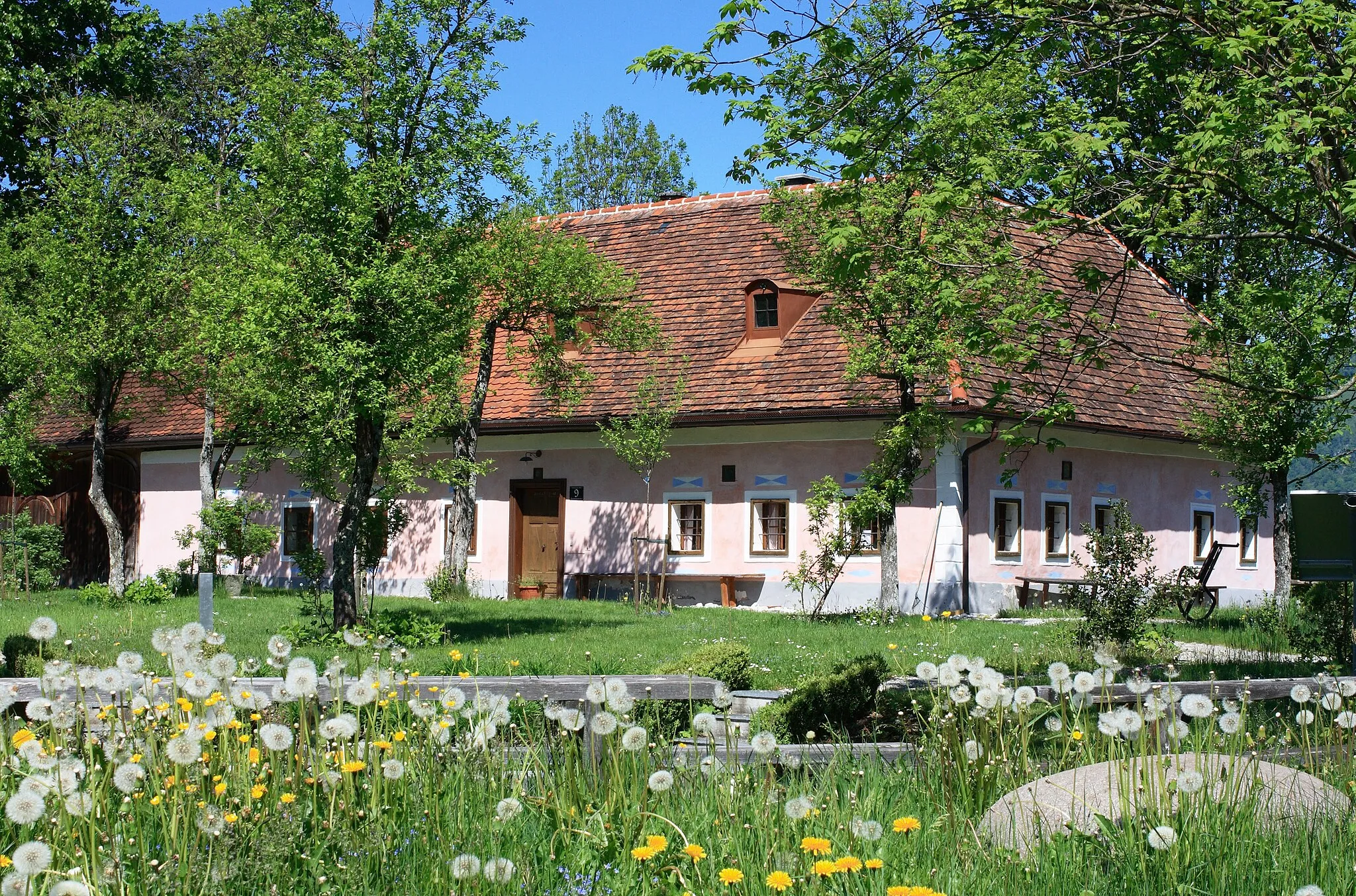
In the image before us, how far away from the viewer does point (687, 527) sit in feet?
82.3

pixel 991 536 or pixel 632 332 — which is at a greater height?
pixel 632 332

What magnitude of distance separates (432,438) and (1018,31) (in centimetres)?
1945

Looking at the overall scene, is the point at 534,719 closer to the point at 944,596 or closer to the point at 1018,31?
the point at 1018,31

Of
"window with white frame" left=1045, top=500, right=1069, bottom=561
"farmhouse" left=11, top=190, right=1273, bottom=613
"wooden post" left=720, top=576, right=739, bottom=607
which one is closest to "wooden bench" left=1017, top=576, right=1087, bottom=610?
"farmhouse" left=11, top=190, right=1273, bottom=613

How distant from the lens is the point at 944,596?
879 inches

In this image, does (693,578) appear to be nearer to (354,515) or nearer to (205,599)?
(354,515)

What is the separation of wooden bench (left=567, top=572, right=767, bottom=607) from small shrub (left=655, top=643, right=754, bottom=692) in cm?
1360

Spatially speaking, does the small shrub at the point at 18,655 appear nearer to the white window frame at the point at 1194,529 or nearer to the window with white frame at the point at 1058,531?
the window with white frame at the point at 1058,531

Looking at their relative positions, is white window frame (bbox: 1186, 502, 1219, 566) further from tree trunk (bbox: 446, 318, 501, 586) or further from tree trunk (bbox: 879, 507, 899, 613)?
tree trunk (bbox: 446, 318, 501, 586)

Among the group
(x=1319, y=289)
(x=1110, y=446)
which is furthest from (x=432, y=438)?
(x=1319, y=289)

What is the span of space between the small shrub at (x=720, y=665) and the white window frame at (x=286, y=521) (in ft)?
66.6

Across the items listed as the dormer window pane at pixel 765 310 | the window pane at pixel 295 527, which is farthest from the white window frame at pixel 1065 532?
the window pane at pixel 295 527

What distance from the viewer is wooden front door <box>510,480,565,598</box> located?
1040 inches

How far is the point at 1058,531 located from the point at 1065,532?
0.15 metres
